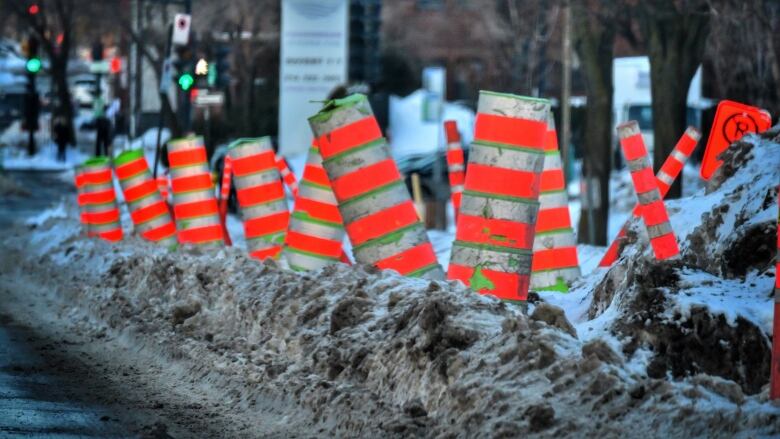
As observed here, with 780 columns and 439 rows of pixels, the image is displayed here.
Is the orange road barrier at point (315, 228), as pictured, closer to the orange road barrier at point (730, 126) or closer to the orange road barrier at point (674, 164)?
the orange road barrier at point (674, 164)

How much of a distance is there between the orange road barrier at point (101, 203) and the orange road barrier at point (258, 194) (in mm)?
4189

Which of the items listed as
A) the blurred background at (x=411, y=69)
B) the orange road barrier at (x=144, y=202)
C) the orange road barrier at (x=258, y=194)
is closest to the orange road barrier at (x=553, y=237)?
the blurred background at (x=411, y=69)

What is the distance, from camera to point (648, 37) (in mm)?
21578

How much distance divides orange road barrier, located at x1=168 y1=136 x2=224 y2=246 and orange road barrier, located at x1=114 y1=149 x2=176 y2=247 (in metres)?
1.19

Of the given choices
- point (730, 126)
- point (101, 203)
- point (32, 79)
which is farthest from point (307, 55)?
point (730, 126)

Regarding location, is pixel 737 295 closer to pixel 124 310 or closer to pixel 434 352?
pixel 434 352

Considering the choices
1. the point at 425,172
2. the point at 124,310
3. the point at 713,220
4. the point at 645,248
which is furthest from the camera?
the point at 425,172

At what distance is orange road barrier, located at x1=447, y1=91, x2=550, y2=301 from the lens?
1064 centimetres

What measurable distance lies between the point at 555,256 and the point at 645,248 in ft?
8.81

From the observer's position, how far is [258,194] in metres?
15.6

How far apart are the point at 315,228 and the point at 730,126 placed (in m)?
3.36

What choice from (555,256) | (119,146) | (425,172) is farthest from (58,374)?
(119,146)

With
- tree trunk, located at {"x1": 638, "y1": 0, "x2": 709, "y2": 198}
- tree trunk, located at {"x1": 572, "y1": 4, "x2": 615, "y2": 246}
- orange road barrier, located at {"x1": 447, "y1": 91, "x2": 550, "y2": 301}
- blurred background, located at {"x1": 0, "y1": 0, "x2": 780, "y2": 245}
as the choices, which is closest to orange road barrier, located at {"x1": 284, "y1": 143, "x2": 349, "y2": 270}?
blurred background, located at {"x1": 0, "y1": 0, "x2": 780, "y2": 245}

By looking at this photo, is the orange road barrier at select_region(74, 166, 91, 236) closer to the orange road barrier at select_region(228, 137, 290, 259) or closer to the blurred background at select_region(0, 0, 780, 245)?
the blurred background at select_region(0, 0, 780, 245)
